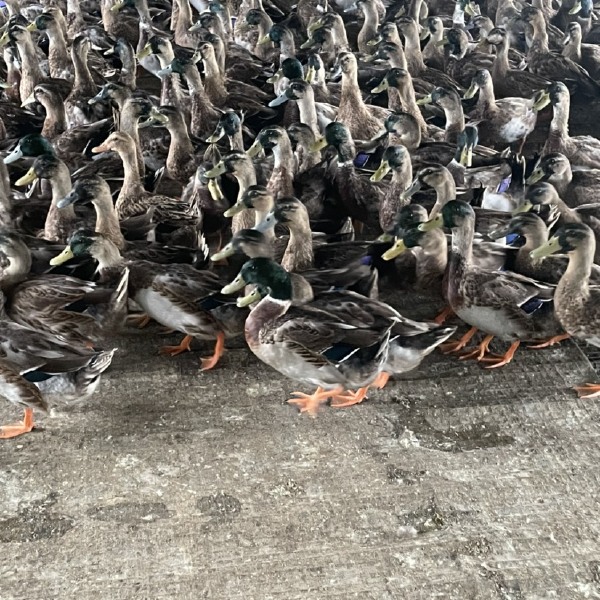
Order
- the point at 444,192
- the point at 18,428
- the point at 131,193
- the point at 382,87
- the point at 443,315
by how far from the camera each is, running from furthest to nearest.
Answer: the point at 382,87
the point at 131,193
the point at 444,192
the point at 443,315
the point at 18,428

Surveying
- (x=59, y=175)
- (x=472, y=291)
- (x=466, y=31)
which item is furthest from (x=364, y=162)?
(x=466, y=31)

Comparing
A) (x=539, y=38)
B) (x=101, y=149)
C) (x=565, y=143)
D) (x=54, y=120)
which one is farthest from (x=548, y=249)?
(x=539, y=38)

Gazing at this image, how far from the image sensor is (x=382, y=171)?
4852 millimetres

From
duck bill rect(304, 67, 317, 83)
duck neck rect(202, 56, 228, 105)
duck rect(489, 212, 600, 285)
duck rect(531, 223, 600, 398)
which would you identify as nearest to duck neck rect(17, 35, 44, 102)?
duck neck rect(202, 56, 228, 105)

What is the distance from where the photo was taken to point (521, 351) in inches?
165

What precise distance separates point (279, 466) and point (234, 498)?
27 cm

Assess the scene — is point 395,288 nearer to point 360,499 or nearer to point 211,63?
point 360,499

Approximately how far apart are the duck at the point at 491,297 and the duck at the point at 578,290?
0.42ft

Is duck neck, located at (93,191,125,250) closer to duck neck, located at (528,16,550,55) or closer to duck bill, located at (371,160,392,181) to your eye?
duck bill, located at (371,160,392,181)

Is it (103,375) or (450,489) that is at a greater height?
(450,489)

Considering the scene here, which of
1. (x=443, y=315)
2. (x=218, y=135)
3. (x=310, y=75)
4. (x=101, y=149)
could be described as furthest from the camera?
(x=310, y=75)

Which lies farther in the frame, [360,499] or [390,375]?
[390,375]

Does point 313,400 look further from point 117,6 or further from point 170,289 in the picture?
point 117,6

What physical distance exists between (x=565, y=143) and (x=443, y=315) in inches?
83.2
